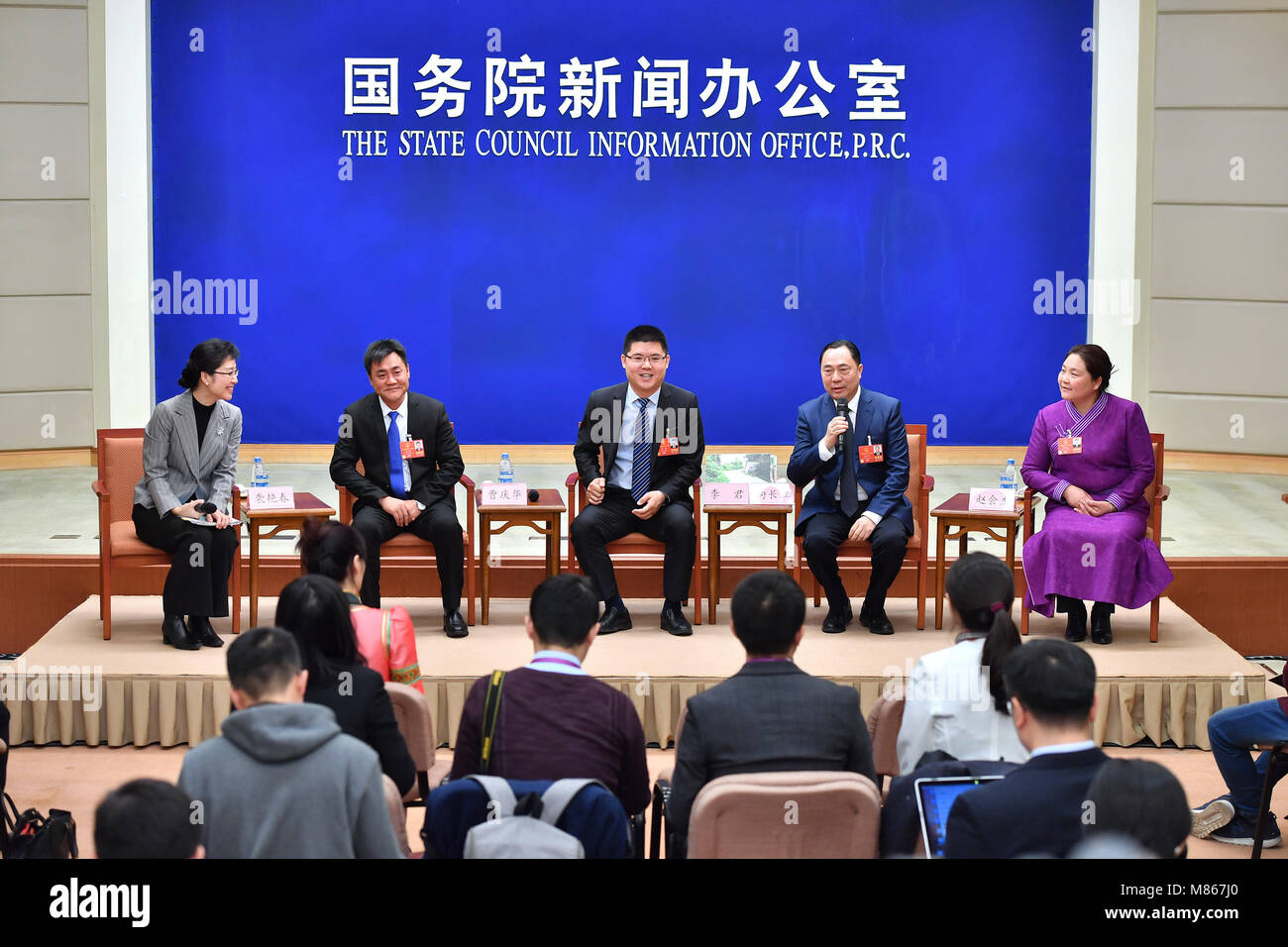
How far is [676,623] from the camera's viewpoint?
4.86 m

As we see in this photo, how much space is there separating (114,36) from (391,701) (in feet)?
20.3

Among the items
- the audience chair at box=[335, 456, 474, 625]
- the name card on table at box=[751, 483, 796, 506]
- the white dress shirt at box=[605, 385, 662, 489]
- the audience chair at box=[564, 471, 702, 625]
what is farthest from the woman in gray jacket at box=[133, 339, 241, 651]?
the name card on table at box=[751, 483, 796, 506]

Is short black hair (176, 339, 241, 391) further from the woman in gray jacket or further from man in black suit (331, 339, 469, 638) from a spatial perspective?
man in black suit (331, 339, 469, 638)

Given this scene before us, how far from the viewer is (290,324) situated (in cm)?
804

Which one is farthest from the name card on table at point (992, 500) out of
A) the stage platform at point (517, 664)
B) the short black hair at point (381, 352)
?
the short black hair at point (381, 352)

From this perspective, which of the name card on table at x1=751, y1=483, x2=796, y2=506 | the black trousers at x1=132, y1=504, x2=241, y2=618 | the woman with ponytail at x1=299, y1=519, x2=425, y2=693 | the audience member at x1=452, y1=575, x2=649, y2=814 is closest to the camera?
the audience member at x1=452, y1=575, x2=649, y2=814

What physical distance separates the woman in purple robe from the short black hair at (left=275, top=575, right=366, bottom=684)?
2.78 metres

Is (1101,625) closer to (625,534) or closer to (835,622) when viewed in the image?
(835,622)

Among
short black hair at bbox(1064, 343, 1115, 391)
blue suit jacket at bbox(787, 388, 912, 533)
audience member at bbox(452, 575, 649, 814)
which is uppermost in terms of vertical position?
short black hair at bbox(1064, 343, 1115, 391)

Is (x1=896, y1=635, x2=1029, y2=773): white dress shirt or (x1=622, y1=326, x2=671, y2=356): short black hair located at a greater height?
(x1=622, y1=326, x2=671, y2=356): short black hair

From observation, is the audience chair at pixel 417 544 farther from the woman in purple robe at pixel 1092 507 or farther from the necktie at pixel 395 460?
the woman in purple robe at pixel 1092 507

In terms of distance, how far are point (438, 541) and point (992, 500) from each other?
1920 millimetres

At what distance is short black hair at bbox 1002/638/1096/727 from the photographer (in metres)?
2.20

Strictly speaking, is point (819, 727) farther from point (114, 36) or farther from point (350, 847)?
point (114, 36)
